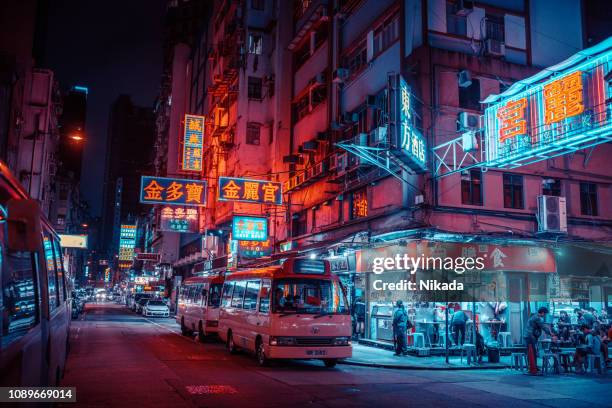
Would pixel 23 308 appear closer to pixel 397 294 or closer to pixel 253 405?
pixel 253 405

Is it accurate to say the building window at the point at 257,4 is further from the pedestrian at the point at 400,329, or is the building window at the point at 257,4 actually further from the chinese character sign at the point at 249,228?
the pedestrian at the point at 400,329

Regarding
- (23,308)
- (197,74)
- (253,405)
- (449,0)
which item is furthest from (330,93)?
(197,74)

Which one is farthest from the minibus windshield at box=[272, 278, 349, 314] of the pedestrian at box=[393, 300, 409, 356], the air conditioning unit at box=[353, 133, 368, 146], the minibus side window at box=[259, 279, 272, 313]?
the air conditioning unit at box=[353, 133, 368, 146]

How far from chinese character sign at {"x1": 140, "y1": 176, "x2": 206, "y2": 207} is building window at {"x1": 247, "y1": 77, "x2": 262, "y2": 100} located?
12718 millimetres

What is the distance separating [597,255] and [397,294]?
298 inches

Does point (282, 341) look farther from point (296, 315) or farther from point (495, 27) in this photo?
point (495, 27)

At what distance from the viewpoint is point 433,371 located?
15.8 meters

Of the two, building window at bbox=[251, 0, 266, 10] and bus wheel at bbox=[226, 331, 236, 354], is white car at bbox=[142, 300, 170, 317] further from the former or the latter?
bus wheel at bbox=[226, 331, 236, 354]

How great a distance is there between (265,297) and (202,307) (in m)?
8.12

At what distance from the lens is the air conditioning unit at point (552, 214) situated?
65.6 ft

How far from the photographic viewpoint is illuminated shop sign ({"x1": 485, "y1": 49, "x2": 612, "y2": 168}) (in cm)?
1284

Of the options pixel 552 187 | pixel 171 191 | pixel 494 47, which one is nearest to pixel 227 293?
pixel 171 191

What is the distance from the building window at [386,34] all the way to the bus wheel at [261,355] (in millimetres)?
13438

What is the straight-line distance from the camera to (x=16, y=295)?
448 cm
